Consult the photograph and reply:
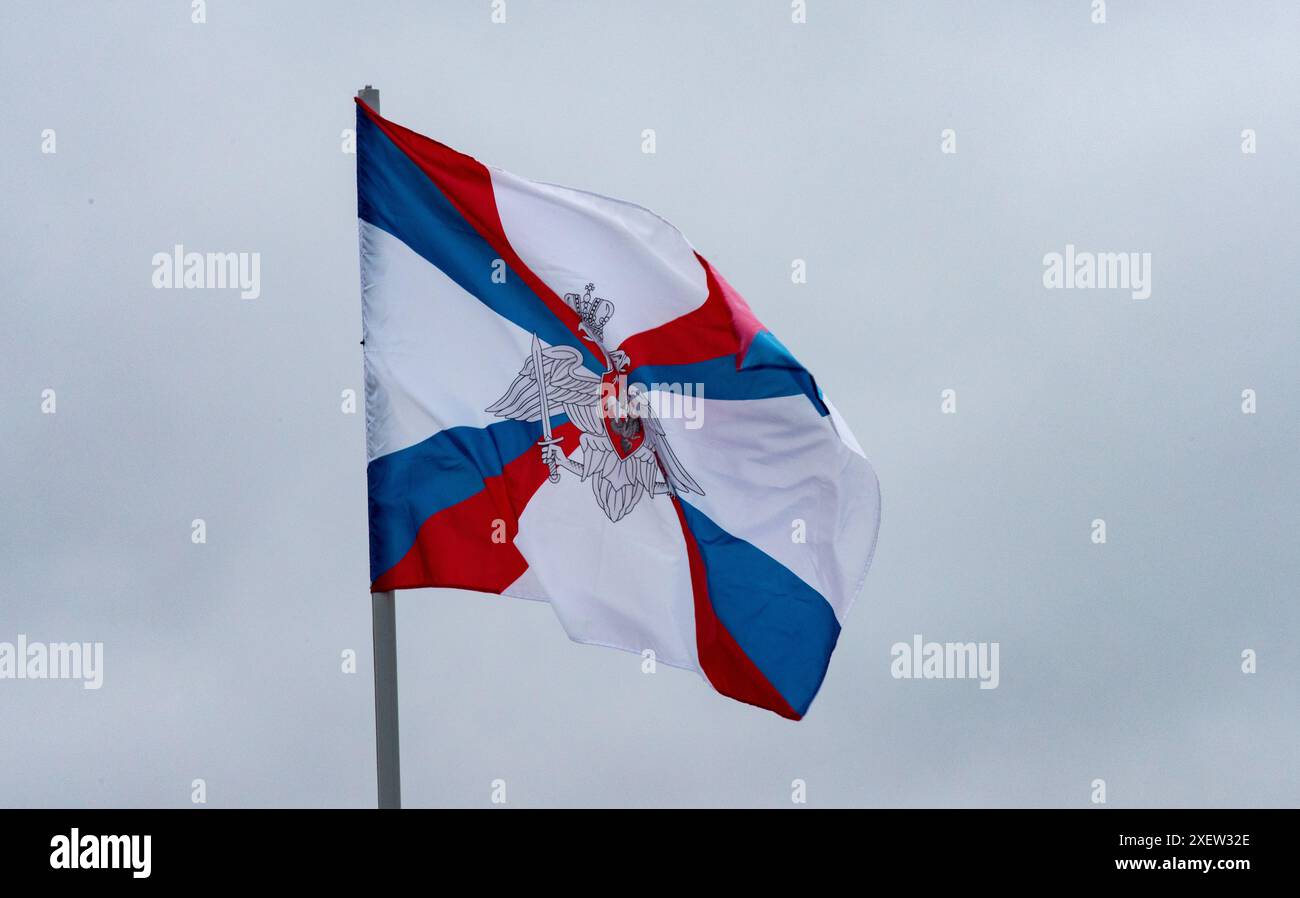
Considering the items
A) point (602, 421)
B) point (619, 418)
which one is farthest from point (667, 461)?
point (602, 421)

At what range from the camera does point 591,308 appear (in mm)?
17828

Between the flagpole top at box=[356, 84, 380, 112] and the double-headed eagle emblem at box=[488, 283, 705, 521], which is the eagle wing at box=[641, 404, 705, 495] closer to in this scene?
the double-headed eagle emblem at box=[488, 283, 705, 521]

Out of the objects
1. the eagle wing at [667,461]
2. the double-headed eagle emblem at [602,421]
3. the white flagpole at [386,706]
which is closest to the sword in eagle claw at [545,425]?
the double-headed eagle emblem at [602,421]

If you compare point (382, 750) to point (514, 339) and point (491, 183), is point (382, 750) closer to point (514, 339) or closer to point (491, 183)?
point (514, 339)

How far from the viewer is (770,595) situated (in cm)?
1762

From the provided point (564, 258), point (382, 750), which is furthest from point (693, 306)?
point (382, 750)

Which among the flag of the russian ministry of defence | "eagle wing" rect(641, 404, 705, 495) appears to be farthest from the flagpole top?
"eagle wing" rect(641, 404, 705, 495)

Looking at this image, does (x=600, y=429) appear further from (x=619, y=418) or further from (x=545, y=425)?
(x=545, y=425)

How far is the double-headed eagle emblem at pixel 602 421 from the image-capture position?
1758cm

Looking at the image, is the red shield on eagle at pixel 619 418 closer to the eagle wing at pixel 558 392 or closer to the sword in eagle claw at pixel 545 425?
the eagle wing at pixel 558 392

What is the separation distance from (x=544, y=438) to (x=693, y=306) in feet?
5.83

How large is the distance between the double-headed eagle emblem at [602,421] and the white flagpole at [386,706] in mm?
2170

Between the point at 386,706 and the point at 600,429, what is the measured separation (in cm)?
335

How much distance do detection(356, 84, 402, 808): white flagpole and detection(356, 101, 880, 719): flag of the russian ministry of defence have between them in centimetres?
108
